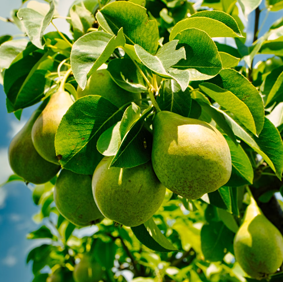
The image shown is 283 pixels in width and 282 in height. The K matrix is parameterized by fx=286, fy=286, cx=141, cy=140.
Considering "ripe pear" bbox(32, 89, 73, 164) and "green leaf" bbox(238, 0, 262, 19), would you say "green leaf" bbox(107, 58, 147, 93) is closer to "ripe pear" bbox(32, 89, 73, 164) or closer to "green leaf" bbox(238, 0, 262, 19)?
"ripe pear" bbox(32, 89, 73, 164)

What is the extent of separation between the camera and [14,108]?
40.4 inches

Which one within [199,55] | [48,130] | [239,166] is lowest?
[239,166]

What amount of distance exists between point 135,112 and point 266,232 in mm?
853

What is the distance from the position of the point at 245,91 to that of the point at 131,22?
0.33 metres

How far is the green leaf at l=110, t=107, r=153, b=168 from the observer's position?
0.62 metres

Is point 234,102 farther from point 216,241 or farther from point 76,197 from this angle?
point 216,241

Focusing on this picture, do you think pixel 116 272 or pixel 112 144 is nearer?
pixel 112 144

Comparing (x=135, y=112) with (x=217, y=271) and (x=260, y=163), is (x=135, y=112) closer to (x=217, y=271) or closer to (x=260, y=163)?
(x=260, y=163)

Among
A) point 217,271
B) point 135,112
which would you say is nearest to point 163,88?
point 135,112

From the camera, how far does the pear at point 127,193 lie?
0.65m

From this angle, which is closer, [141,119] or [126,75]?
[141,119]

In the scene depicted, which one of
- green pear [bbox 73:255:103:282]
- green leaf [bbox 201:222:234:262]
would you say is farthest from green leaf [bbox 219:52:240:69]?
green pear [bbox 73:255:103:282]

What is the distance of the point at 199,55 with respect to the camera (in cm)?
68

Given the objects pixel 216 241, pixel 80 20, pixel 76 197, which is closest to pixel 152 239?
pixel 76 197
